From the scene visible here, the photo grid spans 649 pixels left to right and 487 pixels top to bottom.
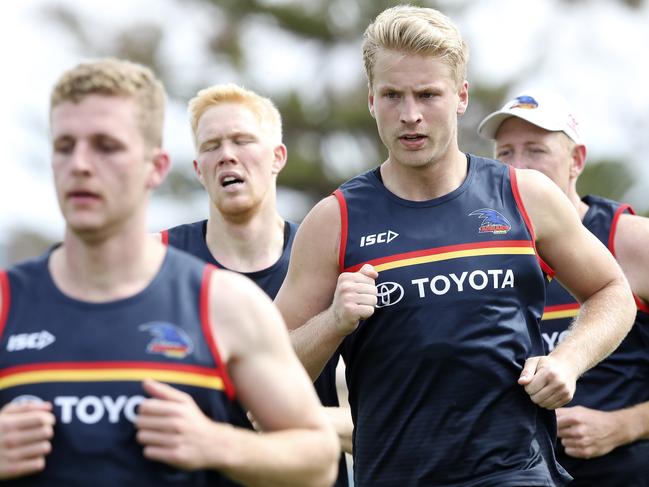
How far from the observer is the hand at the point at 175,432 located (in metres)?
3.75

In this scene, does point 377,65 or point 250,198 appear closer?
point 377,65

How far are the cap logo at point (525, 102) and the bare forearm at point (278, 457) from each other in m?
3.54

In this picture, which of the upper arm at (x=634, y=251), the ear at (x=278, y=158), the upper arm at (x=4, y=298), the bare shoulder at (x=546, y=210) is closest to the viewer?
the upper arm at (x=4, y=298)

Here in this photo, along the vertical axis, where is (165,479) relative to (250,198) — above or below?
below

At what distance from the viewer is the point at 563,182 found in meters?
6.90

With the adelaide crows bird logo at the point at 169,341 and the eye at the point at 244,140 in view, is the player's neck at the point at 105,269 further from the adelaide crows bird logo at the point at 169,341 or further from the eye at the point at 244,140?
the eye at the point at 244,140

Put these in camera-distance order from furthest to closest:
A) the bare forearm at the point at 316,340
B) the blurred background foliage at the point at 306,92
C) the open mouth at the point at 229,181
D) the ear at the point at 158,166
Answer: the blurred background foliage at the point at 306,92
the open mouth at the point at 229,181
the bare forearm at the point at 316,340
the ear at the point at 158,166

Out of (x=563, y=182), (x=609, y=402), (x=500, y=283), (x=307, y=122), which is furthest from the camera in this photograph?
(x=307, y=122)

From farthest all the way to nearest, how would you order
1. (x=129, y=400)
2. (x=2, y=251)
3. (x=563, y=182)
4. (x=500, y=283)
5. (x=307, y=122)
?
(x=2, y=251) < (x=307, y=122) < (x=563, y=182) < (x=500, y=283) < (x=129, y=400)

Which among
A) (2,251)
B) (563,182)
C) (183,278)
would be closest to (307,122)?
(2,251)

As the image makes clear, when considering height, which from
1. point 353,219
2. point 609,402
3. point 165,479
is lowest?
point 165,479

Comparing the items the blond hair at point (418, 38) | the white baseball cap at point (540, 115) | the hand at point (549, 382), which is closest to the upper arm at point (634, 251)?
the white baseball cap at point (540, 115)

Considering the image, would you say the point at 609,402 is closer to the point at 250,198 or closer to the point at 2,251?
the point at 250,198

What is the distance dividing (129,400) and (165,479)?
27cm
